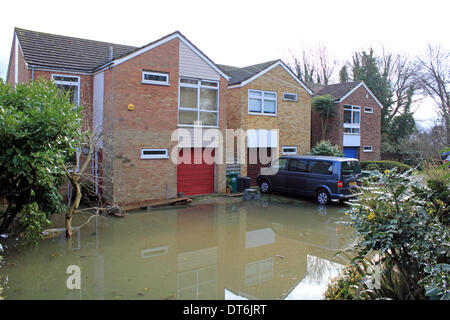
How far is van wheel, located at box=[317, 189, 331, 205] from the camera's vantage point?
1339 centimetres

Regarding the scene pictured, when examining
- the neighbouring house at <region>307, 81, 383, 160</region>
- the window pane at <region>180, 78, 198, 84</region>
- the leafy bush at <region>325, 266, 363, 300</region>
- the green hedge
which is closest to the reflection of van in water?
the window pane at <region>180, 78, 198, 84</region>

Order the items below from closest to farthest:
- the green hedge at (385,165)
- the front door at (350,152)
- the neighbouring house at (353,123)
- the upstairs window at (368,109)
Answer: the green hedge at (385,165)
the neighbouring house at (353,123)
the front door at (350,152)
the upstairs window at (368,109)

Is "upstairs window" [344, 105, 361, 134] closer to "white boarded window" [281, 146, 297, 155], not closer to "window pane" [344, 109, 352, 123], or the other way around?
"window pane" [344, 109, 352, 123]

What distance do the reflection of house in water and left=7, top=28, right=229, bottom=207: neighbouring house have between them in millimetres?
2139

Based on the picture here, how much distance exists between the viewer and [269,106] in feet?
58.9

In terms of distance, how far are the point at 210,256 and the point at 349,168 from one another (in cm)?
775

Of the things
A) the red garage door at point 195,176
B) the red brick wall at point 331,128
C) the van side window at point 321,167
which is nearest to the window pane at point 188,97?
the red garage door at point 195,176

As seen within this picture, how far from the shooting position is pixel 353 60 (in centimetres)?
3928

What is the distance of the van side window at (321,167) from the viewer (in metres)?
13.3

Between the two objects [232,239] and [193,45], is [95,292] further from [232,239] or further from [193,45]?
[193,45]

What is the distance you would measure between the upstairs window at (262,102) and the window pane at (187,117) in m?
3.58

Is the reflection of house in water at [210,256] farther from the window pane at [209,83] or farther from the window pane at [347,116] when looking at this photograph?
the window pane at [347,116]
